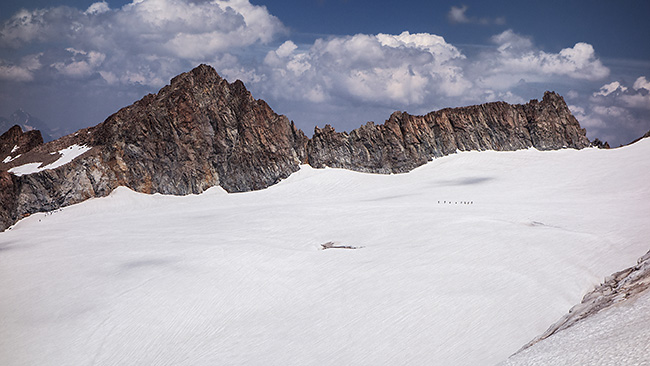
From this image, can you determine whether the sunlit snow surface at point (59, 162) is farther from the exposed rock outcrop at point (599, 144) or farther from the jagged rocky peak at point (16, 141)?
the exposed rock outcrop at point (599, 144)

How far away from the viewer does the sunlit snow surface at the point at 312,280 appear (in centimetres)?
1278

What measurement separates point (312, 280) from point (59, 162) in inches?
1298

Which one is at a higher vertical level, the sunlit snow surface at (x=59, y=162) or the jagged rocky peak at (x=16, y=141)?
the jagged rocky peak at (x=16, y=141)

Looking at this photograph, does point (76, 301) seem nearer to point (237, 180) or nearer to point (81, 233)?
point (81, 233)

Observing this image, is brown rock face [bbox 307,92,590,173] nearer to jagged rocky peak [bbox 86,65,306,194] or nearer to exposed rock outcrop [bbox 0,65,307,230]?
exposed rock outcrop [bbox 0,65,307,230]

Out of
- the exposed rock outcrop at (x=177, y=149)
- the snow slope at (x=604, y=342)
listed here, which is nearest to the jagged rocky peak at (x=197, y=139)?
the exposed rock outcrop at (x=177, y=149)

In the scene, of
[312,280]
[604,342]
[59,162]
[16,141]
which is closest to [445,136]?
[59,162]

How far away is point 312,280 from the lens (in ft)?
56.7

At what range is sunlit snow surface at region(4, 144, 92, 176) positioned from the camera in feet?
124

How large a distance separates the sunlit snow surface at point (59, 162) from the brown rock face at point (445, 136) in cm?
2478

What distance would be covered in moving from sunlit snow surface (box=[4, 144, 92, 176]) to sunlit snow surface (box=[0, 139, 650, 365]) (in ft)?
26.9

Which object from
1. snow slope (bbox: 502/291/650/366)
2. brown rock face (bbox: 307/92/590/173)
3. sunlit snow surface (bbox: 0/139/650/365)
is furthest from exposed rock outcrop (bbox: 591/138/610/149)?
snow slope (bbox: 502/291/650/366)

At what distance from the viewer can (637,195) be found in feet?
99.8

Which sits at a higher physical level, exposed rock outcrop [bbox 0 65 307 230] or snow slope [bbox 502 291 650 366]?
exposed rock outcrop [bbox 0 65 307 230]
